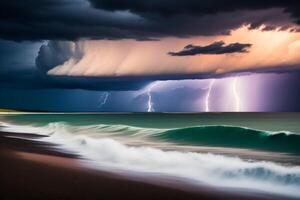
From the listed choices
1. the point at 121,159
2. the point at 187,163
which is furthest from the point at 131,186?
the point at 121,159

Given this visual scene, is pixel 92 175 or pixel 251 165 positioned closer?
pixel 92 175

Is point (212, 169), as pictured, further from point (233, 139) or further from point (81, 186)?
point (233, 139)

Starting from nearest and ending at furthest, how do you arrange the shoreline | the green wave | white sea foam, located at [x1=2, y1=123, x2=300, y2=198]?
1. the shoreline
2. white sea foam, located at [x1=2, y1=123, x2=300, y2=198]
3. the green wave

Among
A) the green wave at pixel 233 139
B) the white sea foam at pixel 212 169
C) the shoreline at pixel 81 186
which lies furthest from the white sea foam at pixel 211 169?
the green wave at pixel 233 139

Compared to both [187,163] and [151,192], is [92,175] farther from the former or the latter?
[187,163]

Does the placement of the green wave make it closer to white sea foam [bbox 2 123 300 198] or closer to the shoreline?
white sea foam [bbox 2 123 300 198]

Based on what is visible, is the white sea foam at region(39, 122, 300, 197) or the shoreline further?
the white sea foam at region(39, 122, 300, 197)

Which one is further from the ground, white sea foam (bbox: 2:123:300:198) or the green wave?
the green wave

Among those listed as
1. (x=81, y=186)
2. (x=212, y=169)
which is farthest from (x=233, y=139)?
(x=81, y=186)

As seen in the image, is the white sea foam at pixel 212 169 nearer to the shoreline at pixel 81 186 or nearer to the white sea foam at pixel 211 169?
the white sea foam at pixel 211 169

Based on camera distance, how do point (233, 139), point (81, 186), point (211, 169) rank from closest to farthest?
point (81, 186)
point (211, 169)
point (233, 139)

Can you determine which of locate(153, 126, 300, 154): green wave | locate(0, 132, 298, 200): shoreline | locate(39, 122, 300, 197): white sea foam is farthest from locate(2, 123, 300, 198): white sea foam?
locate(153, 126, 300, 154): green wave
